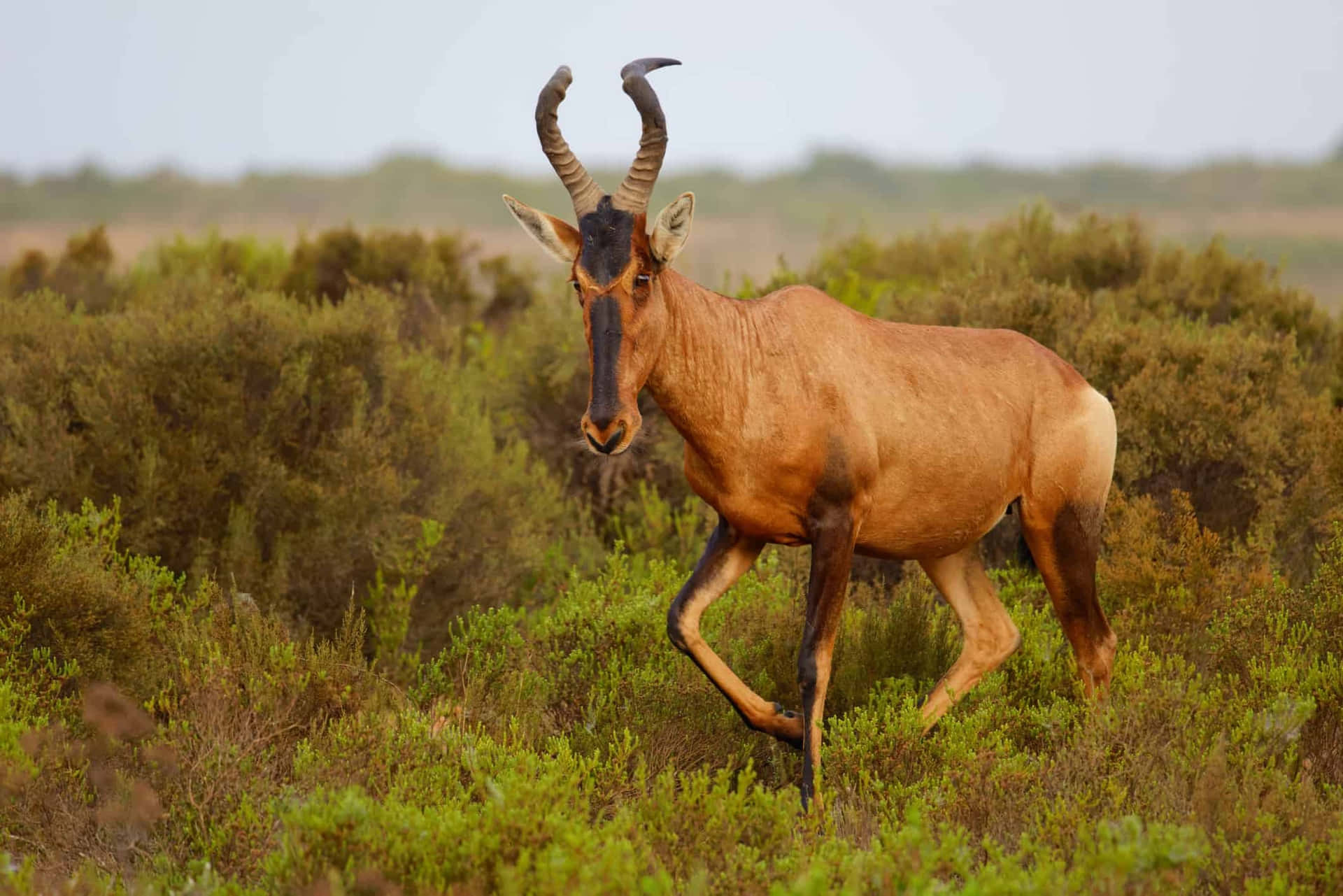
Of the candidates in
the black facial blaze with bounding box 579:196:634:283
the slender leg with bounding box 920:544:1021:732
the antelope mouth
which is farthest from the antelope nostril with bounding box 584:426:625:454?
the slender leg with bounding box 920:544:1021:732

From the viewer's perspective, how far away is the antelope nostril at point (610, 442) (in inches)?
215

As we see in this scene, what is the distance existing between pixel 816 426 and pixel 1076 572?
64.8 inches

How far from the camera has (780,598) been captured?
770 centimetres

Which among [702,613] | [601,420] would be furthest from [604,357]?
[702,613]

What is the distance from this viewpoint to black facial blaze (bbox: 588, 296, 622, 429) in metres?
5.46

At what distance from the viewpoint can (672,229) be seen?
577 centimetres

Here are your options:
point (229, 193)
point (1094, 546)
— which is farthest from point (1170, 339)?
point (229, 193)

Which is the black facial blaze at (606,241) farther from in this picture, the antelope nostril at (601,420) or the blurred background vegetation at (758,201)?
the blurred background vegetation at (758,201)

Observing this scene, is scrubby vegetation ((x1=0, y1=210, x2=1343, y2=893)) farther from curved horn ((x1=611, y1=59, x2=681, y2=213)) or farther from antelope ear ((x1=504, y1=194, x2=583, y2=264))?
curved horn ((x1=611, y1=59, x2=681, y2=213))

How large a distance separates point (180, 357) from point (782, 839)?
560 centimetres

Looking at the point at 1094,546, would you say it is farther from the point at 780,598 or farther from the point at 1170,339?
the point at 1170,339

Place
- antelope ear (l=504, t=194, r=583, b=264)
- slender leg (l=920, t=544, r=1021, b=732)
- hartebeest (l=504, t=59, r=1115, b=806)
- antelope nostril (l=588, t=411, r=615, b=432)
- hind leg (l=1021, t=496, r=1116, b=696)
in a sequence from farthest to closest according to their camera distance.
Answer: slender leg (l=920, t=544, r=1021, b=732) → hind leg (l=1021, t=496, r=1116, b=696) → antelope ear (l=504, t=194, r=583, b=264) → hartebeest (l=504, t=59, r=1115, b=806) → antelope nostril (l=588, t=411, r=615, b=432)

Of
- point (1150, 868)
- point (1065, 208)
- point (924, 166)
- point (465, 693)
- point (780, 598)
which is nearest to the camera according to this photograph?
point (1150, 868)

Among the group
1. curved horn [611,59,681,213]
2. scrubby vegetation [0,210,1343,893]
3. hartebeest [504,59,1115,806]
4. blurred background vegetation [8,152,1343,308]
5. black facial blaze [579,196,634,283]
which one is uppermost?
curved horn [611,59,681,213]
